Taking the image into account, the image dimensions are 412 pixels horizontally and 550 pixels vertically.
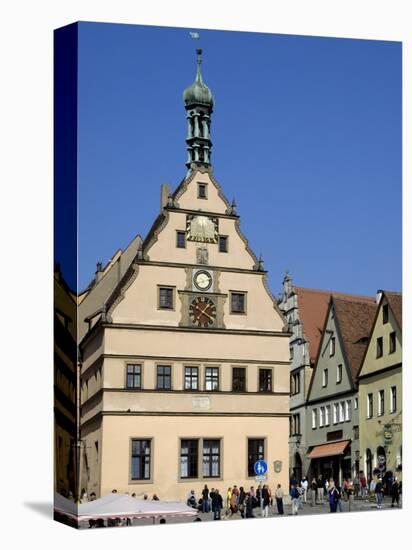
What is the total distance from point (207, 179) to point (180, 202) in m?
0.75

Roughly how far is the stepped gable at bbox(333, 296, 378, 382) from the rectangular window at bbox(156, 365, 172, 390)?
431cm

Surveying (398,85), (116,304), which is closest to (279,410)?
(116,304)

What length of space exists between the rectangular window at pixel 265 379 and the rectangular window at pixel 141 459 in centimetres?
299

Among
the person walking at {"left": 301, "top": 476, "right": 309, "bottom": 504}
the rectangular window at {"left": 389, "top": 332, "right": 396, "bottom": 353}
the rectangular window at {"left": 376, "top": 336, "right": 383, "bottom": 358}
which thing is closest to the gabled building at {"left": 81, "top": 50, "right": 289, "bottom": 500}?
the person walking at {"left": 301, "top": 476, "right": 309, "bottom": 504}

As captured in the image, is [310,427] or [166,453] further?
[310,427]

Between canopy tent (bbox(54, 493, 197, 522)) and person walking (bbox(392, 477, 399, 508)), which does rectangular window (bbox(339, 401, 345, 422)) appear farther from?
canopy tent (bbox(54, 493, 197, 522))

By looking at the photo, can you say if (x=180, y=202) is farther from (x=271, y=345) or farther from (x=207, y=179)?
(x=271, y=345)

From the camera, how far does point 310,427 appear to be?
36.1 m

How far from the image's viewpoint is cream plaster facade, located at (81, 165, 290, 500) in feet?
109

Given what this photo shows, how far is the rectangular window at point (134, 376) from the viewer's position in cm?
3375

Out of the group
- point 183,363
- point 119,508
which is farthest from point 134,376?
point 119,508

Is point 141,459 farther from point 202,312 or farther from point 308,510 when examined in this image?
point 308,510

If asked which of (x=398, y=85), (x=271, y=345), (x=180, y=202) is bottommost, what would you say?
(x=271, y=345)

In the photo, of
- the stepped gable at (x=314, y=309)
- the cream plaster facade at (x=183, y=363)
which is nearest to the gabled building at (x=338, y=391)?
the stepped gable at (x=314, y=309)
